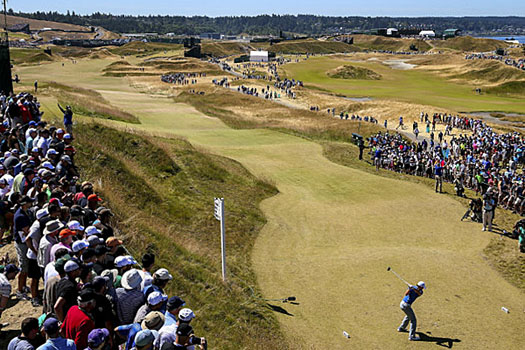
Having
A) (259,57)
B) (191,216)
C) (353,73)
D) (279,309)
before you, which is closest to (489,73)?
(353,73)

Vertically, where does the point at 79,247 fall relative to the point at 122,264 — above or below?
above

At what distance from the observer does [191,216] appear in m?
19.2

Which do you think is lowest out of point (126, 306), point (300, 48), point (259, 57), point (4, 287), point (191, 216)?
point (191, 216)

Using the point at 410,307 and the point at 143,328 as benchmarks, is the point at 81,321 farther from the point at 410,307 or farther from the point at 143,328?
the point at 410,307

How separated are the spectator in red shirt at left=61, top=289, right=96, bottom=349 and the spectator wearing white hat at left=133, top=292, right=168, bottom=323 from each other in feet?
2.52

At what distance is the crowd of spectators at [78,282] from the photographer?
6129 mm

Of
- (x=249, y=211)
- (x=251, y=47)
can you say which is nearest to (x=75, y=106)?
(x=249, y=211)

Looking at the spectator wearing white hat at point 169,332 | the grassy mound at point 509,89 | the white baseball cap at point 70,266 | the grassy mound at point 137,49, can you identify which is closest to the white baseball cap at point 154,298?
the spectator wearing white hat at point 169,332

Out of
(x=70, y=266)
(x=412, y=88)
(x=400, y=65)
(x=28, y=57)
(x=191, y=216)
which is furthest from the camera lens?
(x=400, y=65)

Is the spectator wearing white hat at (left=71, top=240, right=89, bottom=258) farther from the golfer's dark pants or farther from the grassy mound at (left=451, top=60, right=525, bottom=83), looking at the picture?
the grassy mound at (left=451, top=60, right=525, bottom=83)

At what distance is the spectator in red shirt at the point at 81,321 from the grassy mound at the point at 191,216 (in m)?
4.74

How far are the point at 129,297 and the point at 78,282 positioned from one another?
1056mm

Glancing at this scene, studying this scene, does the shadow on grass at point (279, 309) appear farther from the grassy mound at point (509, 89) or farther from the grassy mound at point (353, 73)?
the grassy mound at point (353, 73)

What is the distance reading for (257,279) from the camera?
49.2 ft
